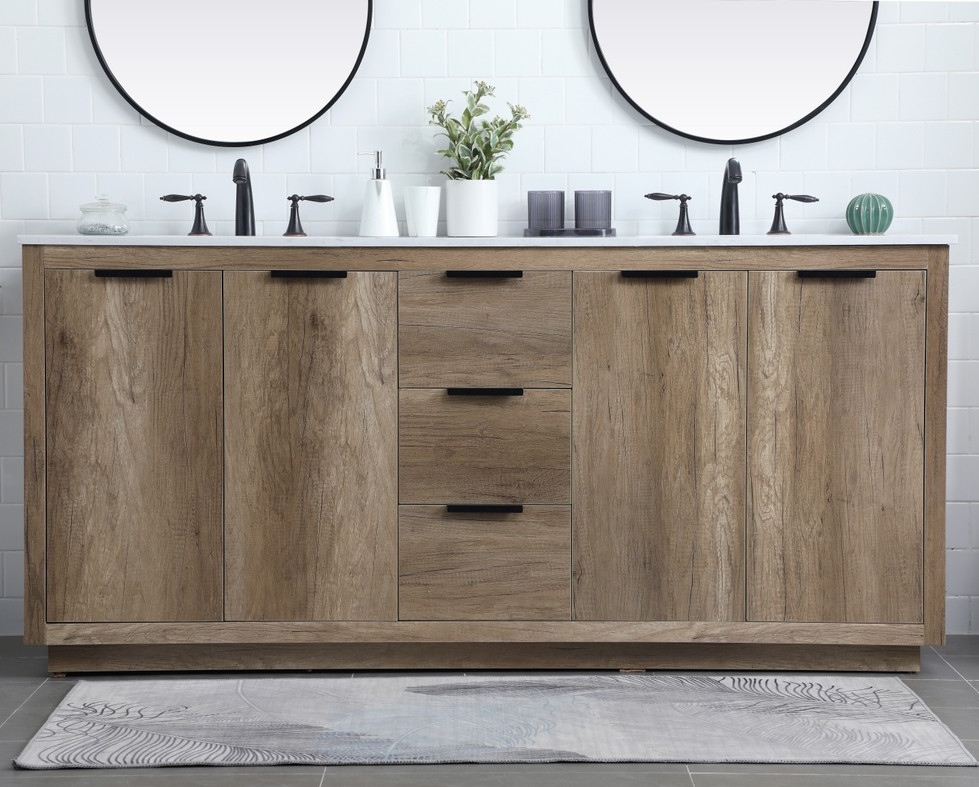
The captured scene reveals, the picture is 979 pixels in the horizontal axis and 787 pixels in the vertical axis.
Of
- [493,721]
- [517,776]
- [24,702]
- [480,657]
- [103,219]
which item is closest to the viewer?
[517,776]

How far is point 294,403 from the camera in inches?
99.8

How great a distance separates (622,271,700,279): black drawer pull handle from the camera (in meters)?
2.50

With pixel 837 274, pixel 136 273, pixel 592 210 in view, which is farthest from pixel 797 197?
pixel 136 273

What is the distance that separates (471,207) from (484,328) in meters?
0.46

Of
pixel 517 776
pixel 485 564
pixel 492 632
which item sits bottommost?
pixel 517 776

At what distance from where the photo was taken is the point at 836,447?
253cm

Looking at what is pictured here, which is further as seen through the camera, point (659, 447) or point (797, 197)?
point (797, 197)

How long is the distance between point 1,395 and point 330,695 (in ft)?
4.72

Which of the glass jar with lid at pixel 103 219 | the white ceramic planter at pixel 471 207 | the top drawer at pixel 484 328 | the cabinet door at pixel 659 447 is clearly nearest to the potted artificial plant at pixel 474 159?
the white ceramic planter at pixel 471 207

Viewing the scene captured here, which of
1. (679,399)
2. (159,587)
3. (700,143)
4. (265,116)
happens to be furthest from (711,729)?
(265,116)

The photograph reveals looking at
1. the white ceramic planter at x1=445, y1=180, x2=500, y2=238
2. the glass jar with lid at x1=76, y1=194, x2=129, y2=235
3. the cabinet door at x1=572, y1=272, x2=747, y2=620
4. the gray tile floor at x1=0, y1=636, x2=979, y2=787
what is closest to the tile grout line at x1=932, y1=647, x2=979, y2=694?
the gray tile floor at x1=0, y1=636, x2=979, y2=787

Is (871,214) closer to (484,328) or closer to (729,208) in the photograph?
(729,208)

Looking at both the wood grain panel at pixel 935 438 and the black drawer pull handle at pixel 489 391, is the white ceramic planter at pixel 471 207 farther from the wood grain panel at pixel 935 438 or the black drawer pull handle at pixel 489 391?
the wood grain panel at pixel 935 438

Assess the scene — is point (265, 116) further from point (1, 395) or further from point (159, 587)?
point (159, 587)
